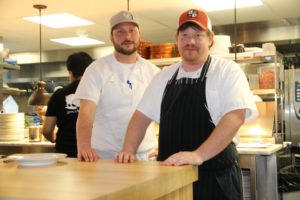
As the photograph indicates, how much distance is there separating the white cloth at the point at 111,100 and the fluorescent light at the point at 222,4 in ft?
10.3

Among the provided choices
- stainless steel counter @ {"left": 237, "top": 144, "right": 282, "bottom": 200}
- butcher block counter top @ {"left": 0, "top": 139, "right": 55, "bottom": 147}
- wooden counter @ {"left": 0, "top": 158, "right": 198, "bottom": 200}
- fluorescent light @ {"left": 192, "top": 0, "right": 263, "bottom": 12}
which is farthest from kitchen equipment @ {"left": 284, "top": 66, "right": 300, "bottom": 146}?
wooden counter @ {"left": 0, "top": 158, "right": 198, "bottom": 200}

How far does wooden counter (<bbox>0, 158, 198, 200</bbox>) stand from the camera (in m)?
1.16

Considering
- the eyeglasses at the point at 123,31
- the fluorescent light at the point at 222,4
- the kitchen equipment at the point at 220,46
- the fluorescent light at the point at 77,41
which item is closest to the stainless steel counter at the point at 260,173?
the kitchen equipment at the point at 220,46

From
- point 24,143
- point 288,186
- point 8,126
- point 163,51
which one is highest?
point 163,51

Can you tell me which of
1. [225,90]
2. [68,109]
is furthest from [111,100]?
[68,109]

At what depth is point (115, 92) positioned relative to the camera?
8.47 feet

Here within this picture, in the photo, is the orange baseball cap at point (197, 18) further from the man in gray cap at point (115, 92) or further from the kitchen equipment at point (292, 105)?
the kitchen equipment at point (292, 105)

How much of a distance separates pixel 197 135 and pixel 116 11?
4115 millimetres

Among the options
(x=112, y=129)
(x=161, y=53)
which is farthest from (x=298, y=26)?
(x=112, y=129)

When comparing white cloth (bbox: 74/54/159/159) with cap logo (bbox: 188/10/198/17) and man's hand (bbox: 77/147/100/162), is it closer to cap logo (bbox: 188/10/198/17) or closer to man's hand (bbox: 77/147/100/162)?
man's hand (bbox: 77/147/100/162)

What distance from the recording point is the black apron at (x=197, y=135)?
204 centimetres

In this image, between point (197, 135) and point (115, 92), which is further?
point (115, 92)

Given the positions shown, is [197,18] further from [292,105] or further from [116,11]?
[292,105]

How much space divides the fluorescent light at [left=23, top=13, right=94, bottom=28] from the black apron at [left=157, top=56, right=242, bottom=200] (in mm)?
4250
